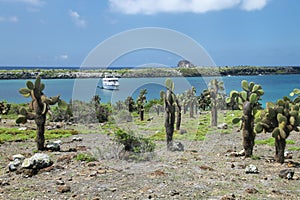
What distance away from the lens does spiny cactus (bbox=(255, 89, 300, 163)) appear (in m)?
15.0

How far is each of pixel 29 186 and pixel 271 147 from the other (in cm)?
1333

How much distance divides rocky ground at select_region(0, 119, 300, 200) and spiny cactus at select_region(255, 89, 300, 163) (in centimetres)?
84

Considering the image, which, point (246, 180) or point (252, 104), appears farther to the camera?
point (252, 104)

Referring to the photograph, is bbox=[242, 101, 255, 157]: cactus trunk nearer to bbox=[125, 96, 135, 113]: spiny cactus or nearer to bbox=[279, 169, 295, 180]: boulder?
bbox=[279, 169, 295, 180]: boulder

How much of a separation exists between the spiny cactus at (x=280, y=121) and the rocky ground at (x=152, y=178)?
0.84 meters

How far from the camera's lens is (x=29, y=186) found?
1162 cm

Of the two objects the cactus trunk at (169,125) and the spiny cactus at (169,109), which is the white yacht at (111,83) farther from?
the cactus trunk at (169,125)

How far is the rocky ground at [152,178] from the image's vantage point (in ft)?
35.2

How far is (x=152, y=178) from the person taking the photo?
1237cm

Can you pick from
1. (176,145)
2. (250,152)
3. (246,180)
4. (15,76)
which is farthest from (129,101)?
(15,76)

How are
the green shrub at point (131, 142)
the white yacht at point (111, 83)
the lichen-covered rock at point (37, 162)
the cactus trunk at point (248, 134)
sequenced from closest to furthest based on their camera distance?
the lichen-covered rock at point (37, 162) < the green shrub at point (131, 142) < the cactus trunk at point (248, 134) < the white yacht at point (111, 83)

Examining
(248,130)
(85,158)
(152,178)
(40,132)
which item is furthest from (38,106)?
(248,130)

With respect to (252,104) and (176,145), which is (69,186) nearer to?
(176,145)

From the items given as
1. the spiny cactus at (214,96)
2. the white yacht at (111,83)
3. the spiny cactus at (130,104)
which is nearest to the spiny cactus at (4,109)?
the white yacht at (111,83)
